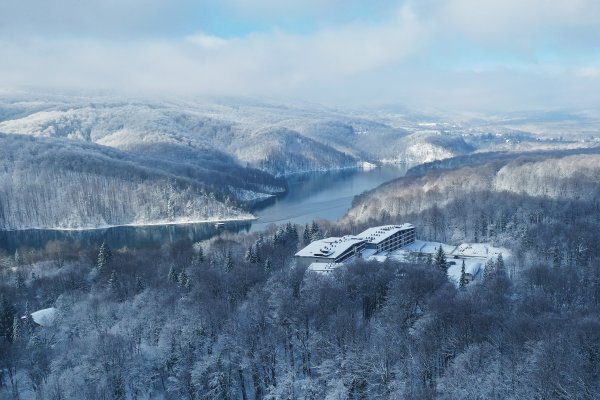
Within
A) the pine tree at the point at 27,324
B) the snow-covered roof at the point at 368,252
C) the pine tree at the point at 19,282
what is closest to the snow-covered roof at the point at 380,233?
the snow-covered roof at the point at 368,252

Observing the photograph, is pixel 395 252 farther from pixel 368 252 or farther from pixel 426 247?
pixel 426 247

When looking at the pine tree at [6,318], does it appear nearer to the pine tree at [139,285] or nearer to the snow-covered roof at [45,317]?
the snow-covered roof at [45,317]

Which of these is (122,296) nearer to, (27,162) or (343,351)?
(343,351)

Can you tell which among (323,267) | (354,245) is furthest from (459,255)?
(323,267)

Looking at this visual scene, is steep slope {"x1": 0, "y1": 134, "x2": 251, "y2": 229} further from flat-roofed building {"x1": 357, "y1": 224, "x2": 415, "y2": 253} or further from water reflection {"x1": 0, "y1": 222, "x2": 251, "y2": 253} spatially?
flat-roofed building {"x1": 357, "y1": 224, "x2": 415, "y2": 253}

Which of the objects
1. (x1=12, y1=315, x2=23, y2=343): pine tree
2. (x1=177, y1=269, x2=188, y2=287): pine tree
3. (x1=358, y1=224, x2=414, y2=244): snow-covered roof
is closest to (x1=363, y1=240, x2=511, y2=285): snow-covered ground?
(x1=358, y1=224, x2=414, y2=244): snow-covered roof

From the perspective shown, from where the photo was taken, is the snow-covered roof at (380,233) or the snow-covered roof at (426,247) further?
the snow-covered roof at (426,247)
